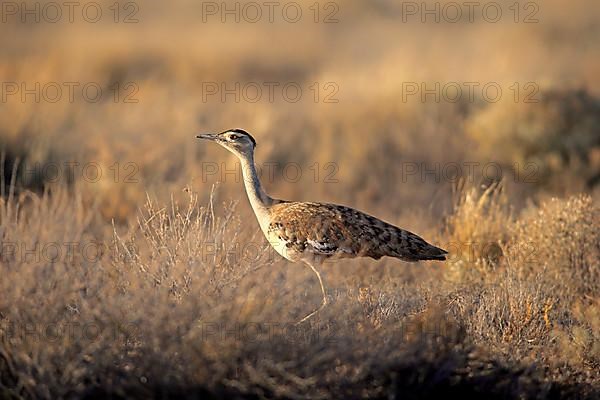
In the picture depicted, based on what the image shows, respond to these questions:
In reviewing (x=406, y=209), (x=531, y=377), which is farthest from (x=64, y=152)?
(x=531, y=377)

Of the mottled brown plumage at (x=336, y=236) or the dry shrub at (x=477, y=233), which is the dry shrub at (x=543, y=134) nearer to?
the dry shrub at (x=477, y=233)

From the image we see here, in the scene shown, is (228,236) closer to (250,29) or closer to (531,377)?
(531,377)

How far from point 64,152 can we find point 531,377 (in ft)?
23.2

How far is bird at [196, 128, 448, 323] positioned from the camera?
6660 millimetres

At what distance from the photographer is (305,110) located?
14695 millimetres

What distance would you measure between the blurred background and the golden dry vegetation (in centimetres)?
5

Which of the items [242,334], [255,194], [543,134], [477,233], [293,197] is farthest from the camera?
[543,134]

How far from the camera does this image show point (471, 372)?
573cm

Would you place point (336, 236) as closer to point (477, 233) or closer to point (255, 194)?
point (255, 194)

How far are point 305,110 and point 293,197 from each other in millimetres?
3376

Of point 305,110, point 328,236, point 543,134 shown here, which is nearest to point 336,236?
point 328,236

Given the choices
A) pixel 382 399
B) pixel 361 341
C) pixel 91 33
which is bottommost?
pixel 382 399

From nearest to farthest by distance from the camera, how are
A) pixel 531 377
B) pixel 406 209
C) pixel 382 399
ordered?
pixel 382 399, pixel 531 377, pixel 406 209

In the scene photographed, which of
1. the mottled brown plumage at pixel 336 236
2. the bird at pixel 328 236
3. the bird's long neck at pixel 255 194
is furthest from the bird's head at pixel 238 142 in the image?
the mottled brown plumage at pixel 336 236
